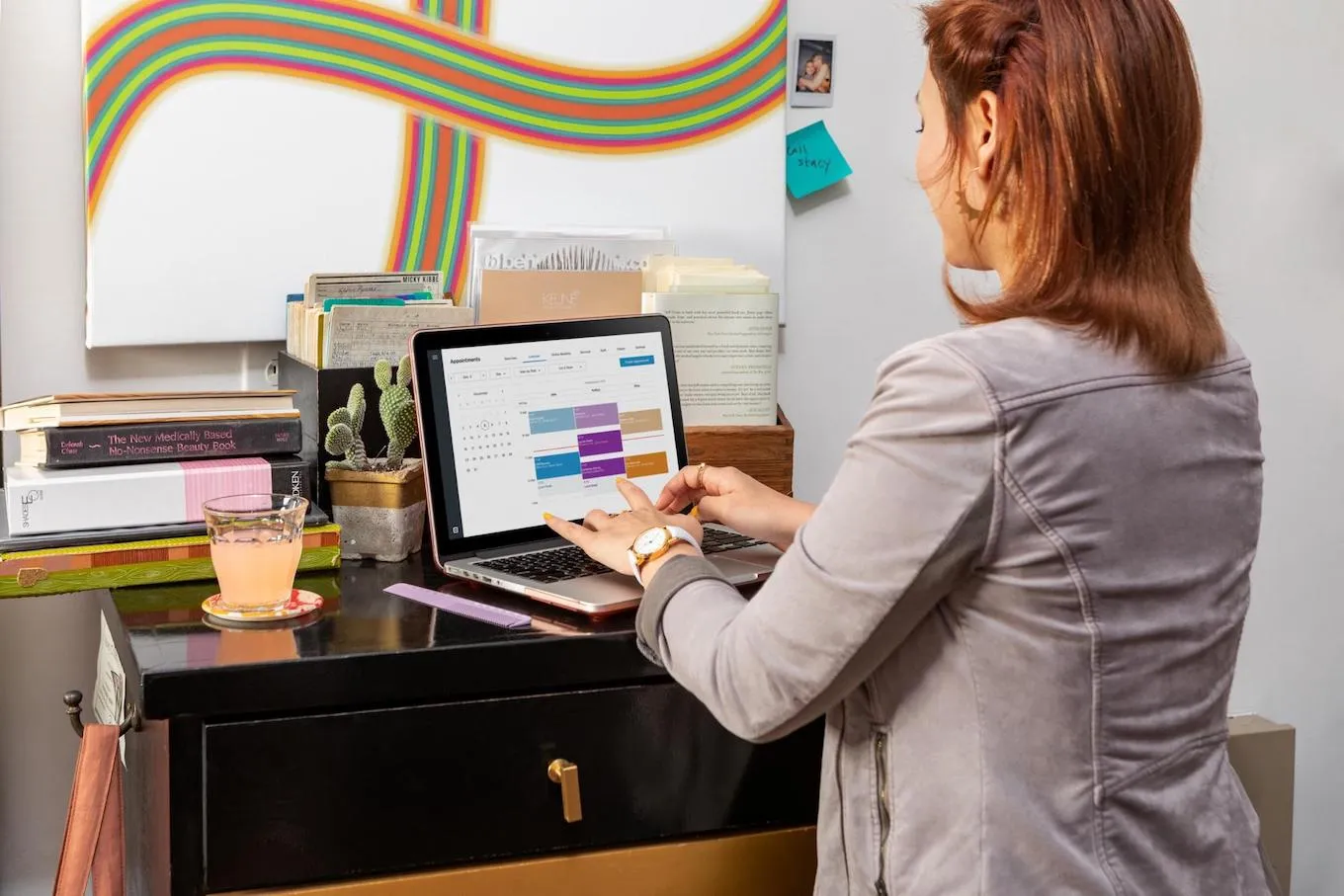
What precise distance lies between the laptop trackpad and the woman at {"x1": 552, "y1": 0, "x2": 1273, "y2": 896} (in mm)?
321

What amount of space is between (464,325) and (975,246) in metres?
0.64

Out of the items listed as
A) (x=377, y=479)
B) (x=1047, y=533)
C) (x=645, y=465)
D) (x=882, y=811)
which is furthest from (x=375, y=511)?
(x=1047, y=533)

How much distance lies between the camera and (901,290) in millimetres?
1876

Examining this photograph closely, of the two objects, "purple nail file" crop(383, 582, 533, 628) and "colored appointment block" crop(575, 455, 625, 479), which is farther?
"colored appointment block" crop(575, 455, 625, 479)

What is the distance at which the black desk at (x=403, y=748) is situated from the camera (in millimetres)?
1059

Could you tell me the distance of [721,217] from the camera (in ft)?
5.74

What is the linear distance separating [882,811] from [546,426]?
0.60m

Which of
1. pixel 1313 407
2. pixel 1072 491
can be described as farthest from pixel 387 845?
pixel 1313 407

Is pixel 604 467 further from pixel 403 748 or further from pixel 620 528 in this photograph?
pixel 403 748

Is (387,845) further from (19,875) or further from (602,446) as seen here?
(19,875)

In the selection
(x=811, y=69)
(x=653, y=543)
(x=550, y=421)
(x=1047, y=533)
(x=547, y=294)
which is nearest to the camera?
(x=1047, y=533)

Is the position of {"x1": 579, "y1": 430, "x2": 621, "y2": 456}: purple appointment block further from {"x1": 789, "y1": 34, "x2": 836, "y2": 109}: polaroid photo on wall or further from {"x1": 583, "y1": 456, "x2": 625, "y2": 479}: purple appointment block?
{"x1": 789, "y1": 34, "x2": 836, "y2": 109}: polaroid photo on wall

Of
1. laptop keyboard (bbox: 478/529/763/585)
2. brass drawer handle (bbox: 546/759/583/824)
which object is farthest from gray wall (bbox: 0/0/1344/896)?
brass drawer handle (bbox: 546/759/583/824)

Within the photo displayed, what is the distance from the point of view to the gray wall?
1513 mm
